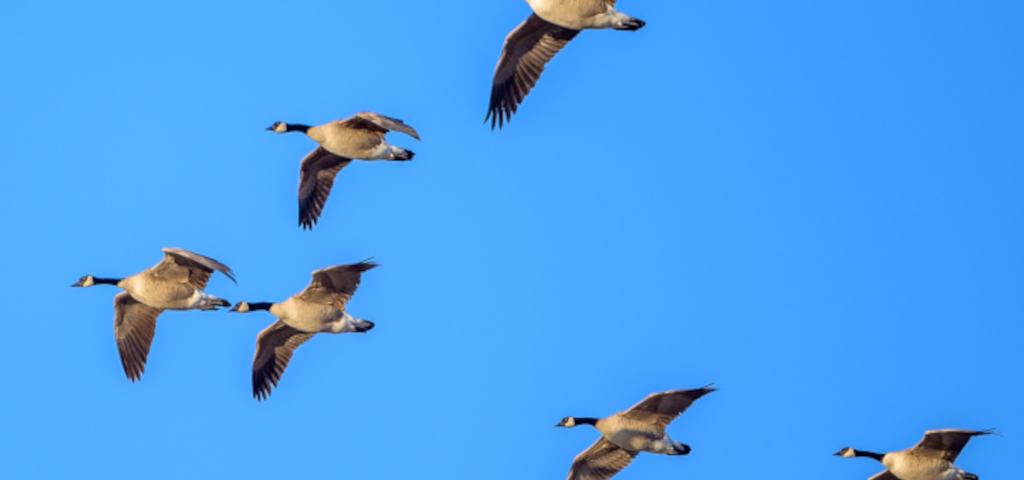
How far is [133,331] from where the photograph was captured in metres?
22.6

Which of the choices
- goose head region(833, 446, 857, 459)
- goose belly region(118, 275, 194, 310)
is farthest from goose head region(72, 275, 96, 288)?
goose head region(833, 446, 857, 459)

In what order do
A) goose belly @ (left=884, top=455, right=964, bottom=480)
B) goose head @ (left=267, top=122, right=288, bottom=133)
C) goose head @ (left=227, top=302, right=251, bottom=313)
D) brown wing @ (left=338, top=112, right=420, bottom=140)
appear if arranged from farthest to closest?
goose head @ (left=267, top=122, right=288, bottom=133)
goose head @ (left=227, top=302, right=251, bottom=313)
goose belly @ (left=884, top=455, right=964, bottom=480)
brown wing @ (left=338, top=112, right=420, bottom=140)

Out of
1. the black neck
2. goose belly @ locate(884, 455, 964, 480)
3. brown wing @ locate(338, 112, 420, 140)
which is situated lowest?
goose belly @ locate(884, 455, 964, 480)

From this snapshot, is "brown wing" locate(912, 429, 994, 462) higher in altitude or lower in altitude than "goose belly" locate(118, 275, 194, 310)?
lower

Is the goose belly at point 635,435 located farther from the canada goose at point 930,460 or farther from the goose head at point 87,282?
the goose head at point 87,282

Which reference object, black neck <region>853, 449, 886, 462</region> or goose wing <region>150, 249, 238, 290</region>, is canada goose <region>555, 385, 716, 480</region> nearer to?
black neck <region>853, 449, 886, 462</region>

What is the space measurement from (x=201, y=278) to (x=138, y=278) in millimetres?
1012

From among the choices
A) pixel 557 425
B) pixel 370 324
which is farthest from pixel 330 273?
pixel 557 425

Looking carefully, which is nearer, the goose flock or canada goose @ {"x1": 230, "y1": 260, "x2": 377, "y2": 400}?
the goose flock

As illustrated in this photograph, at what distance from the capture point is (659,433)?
20203 mm

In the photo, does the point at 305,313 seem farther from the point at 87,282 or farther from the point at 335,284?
the point at 87,282

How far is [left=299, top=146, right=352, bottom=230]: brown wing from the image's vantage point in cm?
2441

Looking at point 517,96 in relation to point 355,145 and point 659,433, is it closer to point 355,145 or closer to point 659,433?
point 355,145

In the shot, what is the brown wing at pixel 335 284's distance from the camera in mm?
20594
